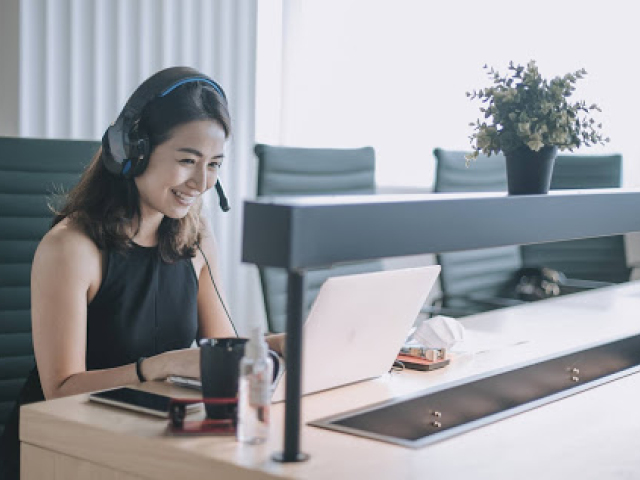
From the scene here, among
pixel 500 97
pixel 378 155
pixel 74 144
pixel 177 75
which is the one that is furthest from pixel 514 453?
pixel 378 155

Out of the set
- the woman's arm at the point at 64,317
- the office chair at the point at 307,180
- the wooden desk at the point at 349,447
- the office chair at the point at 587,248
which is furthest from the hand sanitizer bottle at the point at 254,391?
the office chair at the point at 587,248

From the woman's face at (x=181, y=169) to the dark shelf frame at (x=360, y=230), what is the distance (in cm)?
66

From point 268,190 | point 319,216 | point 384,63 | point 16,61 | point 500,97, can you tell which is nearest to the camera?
point 319,216

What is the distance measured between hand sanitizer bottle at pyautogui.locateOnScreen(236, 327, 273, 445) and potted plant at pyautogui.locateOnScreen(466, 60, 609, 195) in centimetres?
57

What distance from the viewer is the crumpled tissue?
5.71ft

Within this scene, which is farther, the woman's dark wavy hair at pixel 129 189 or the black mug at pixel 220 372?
the woman's dark wavy hair at pixel 129 189

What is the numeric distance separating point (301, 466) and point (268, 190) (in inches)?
60.0

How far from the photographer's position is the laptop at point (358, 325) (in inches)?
53.7

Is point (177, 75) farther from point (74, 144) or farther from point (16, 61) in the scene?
point (16, 61)

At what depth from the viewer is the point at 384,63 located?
4426mm

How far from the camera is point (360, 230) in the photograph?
1117 mm

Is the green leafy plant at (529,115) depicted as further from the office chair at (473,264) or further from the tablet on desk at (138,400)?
the office chair at (473,264)

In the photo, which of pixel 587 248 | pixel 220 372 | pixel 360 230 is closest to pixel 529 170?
pixel 360 230

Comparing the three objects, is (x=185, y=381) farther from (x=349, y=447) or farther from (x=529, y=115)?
(x=529, y=115)
